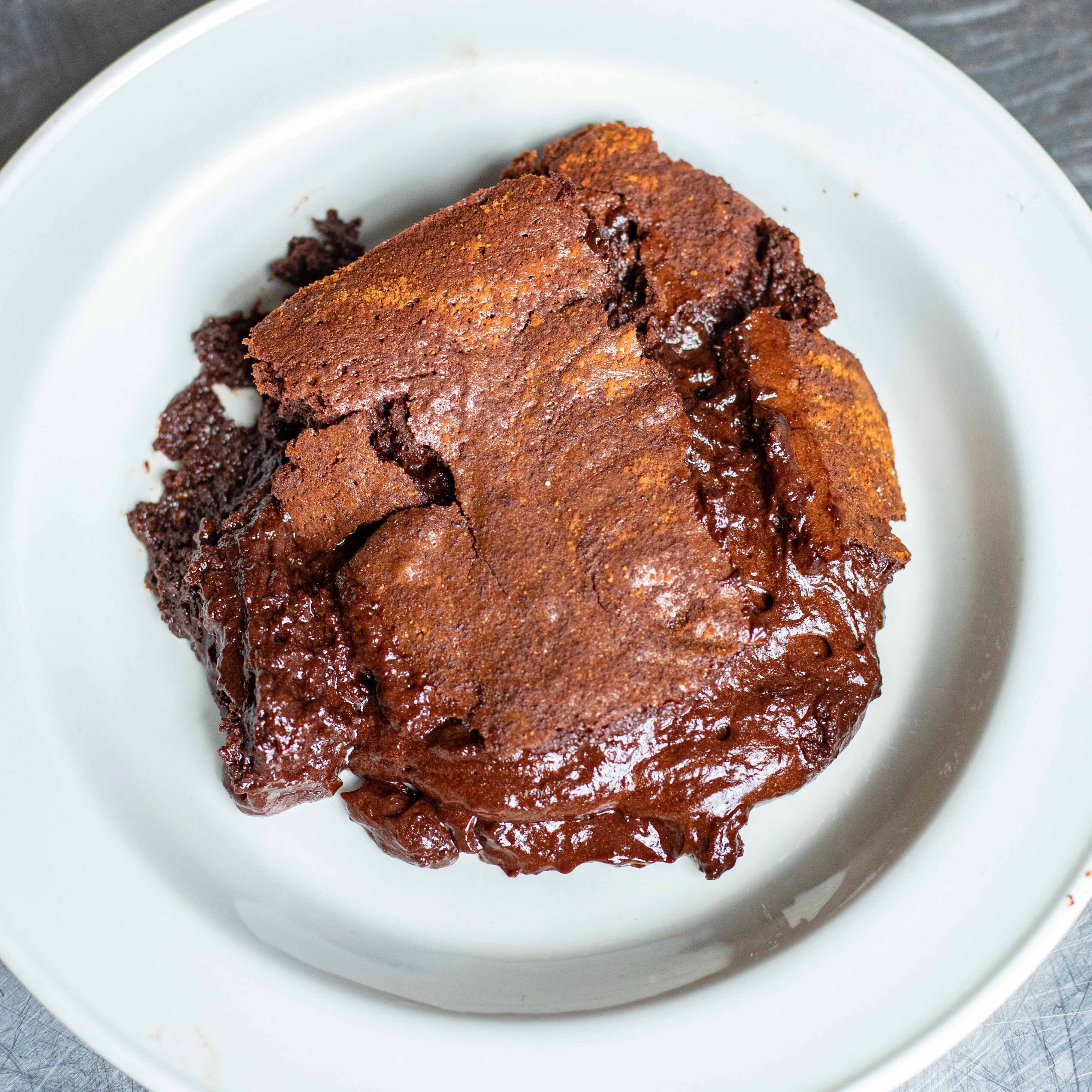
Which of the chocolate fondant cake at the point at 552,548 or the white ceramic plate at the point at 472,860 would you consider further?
the white ceramic plate at the point at 472,860

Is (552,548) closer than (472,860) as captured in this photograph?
Yes

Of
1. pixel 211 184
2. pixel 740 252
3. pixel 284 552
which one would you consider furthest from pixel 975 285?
pixel 211 184

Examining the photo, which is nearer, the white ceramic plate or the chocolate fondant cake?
the chocolate fondant cake

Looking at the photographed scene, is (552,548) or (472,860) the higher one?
(552,548)
